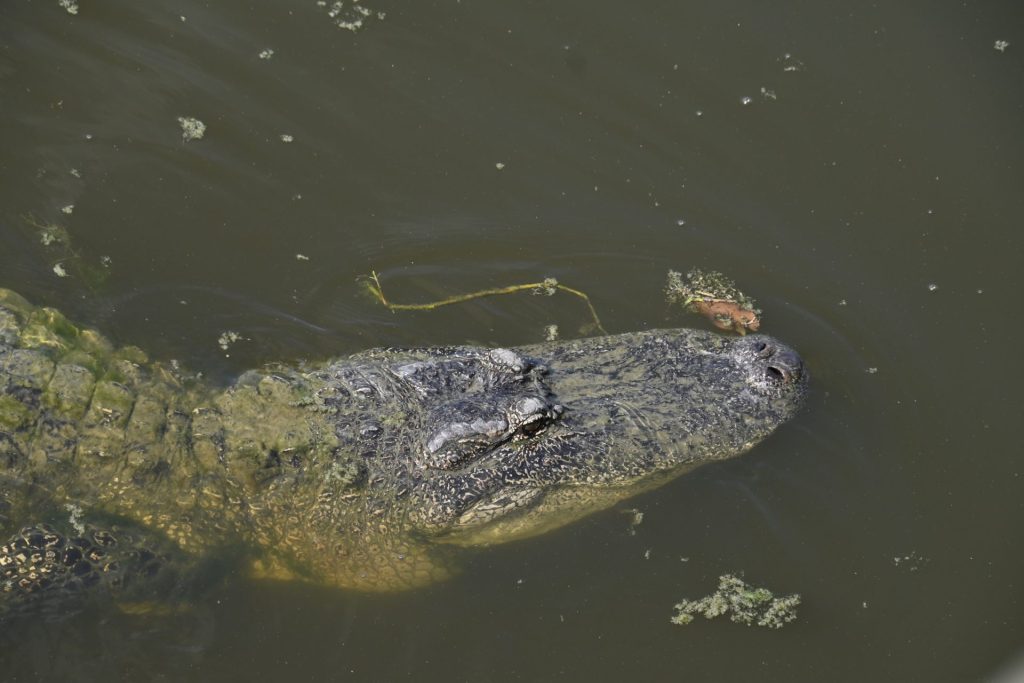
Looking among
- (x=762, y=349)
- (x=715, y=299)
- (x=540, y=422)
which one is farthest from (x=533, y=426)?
(x=715, y=299)

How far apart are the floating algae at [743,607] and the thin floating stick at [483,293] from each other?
5.49 ft

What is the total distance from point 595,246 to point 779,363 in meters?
1.55

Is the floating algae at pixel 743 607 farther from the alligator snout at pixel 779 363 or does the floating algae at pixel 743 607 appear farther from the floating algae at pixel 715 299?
the floating algae at pixel 715 299

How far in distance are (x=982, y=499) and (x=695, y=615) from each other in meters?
1.91

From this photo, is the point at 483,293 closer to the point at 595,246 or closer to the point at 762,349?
the point at 595,246

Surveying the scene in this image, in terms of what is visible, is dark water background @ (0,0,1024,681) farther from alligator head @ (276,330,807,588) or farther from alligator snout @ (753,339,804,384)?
alligator snout @ (753,339,804,384)

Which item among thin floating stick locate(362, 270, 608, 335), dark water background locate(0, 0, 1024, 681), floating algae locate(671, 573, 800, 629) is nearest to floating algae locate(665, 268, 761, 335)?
dark water background locate(0, 0, 1024, 681)

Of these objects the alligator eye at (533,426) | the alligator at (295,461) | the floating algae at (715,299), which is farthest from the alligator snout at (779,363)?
the alligator eye at (533,426)

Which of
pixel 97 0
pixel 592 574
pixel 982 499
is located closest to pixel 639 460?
pixel 592 574

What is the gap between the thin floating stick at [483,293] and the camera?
5.87 metres

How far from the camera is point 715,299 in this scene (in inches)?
237

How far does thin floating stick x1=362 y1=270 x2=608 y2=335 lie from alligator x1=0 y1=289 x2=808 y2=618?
780 millimetres

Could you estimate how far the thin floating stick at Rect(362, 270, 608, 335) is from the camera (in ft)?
19.2

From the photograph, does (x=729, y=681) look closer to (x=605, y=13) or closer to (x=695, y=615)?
(x=695, y=615)
